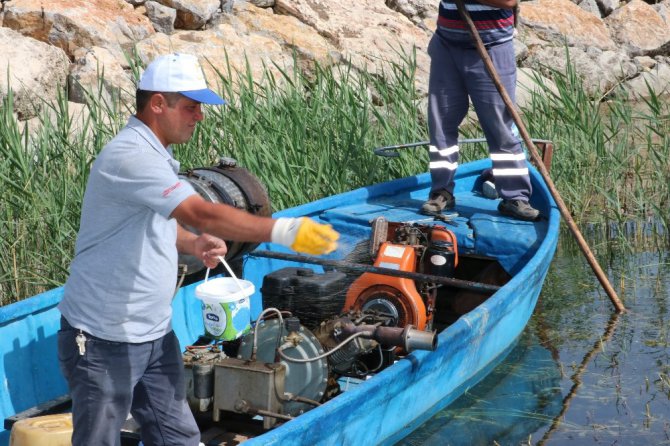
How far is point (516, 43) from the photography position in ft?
53.4

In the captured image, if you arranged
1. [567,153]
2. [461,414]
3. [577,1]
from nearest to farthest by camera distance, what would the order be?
[461,414]
[567,153]
[577,1]

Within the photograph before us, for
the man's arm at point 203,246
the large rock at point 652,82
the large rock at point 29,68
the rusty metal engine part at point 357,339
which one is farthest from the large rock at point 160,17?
the man's arm at point 203,246

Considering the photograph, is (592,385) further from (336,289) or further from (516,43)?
(516,43)

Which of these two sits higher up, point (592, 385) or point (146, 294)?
point (146, 294)

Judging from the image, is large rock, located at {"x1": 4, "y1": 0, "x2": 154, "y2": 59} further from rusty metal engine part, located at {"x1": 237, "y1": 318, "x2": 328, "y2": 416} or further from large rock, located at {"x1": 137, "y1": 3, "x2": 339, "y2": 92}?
rusty metal engine part, located at {"x1": 237, "y1": 318, "x2": 328, "y2": 416}

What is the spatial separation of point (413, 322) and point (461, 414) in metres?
0.71

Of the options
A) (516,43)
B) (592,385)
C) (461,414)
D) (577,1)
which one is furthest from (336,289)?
(577,1)

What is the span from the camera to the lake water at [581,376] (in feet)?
18.7

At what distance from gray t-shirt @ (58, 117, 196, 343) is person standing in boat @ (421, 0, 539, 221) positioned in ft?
12.2

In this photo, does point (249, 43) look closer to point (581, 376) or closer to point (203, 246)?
point (581, 376)

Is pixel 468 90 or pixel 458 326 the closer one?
pixel 458 326

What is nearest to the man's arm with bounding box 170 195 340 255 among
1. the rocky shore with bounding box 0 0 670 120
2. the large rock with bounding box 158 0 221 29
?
the rocky shore with bounding box 0 0 670 120

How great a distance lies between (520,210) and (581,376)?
1238 mm

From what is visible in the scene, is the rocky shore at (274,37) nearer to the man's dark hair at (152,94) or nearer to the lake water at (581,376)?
the lake water at (581,376)
